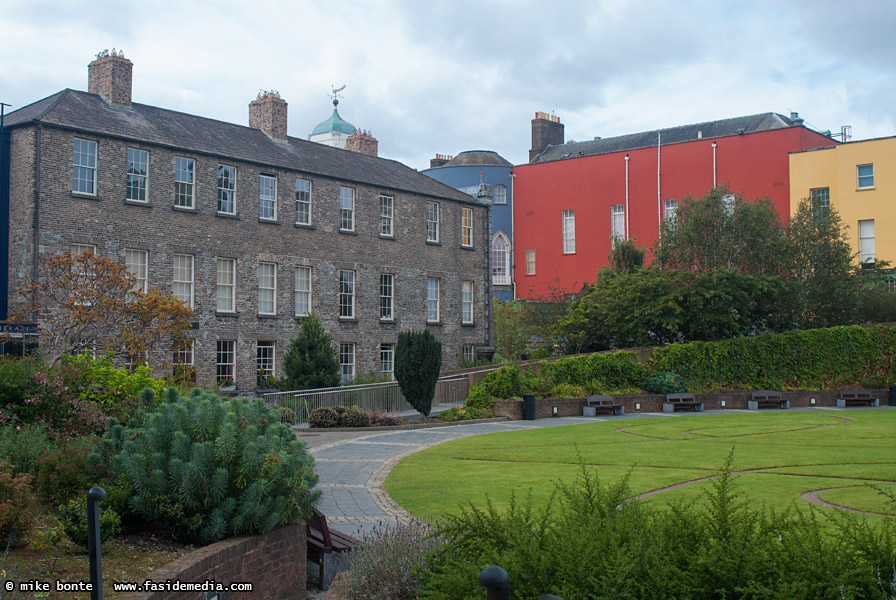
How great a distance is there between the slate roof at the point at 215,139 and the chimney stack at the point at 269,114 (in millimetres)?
452

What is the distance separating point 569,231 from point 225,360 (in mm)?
Answer: 28599

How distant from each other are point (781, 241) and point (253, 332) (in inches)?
934


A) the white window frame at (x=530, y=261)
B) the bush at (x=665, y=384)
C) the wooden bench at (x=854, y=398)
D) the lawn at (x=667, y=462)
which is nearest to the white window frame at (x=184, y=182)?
the lawn at (x=667, y=462)

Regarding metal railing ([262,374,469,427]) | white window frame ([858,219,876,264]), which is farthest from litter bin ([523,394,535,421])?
white window frame ([858,219,876,264])

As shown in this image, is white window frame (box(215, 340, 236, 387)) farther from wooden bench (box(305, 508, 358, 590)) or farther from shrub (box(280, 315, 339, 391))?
wooden bench (box(305, 508, 358, 590))

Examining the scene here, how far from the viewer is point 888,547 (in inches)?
225

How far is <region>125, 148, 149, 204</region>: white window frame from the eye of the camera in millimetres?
29656

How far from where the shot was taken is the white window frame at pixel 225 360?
32.1 meters

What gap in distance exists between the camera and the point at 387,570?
22.9ft

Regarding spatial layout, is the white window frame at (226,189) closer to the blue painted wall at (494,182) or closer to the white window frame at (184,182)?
the white window frame at (184,182)

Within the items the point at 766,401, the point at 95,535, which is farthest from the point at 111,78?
the point at 95,535

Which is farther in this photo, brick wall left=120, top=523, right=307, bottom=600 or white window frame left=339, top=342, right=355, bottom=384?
white window frame left=339, top=342, right=355, bottom=384

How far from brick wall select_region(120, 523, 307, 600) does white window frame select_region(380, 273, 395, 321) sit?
30.0 metres

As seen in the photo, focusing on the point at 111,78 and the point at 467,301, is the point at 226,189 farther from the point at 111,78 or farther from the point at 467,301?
the point at 467,301
